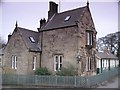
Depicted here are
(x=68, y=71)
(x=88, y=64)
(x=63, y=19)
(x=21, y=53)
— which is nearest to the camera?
(x=68, y=71)

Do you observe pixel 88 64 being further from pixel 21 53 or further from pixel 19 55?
pixel 19 55

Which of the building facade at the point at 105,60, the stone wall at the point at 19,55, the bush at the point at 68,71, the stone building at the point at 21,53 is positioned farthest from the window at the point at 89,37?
the building facade at the point at 105,60

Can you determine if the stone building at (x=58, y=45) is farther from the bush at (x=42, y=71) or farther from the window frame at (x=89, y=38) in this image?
the bush at (x=42, y=71)

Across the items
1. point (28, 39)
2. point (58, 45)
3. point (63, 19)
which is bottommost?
point (58, 45)

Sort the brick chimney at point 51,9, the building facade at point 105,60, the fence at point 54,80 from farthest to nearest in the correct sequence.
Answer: the building facade at point 105,60, the brick chimney at point 51,9, the fence at point 54,80

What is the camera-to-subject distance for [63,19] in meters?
27.9

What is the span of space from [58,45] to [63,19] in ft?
13.5

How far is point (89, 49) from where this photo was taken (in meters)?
26.8

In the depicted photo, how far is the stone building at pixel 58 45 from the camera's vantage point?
24812 millimetres

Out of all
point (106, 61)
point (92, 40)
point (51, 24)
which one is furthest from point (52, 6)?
point (106, 61)

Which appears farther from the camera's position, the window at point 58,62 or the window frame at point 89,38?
the window frame at point 89,38

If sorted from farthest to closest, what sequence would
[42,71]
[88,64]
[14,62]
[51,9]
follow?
[51,9] < [14,62] < [88,64] < [42,71]

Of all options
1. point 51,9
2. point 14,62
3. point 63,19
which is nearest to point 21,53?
point 14,62

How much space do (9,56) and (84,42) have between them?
1149 centimetres
